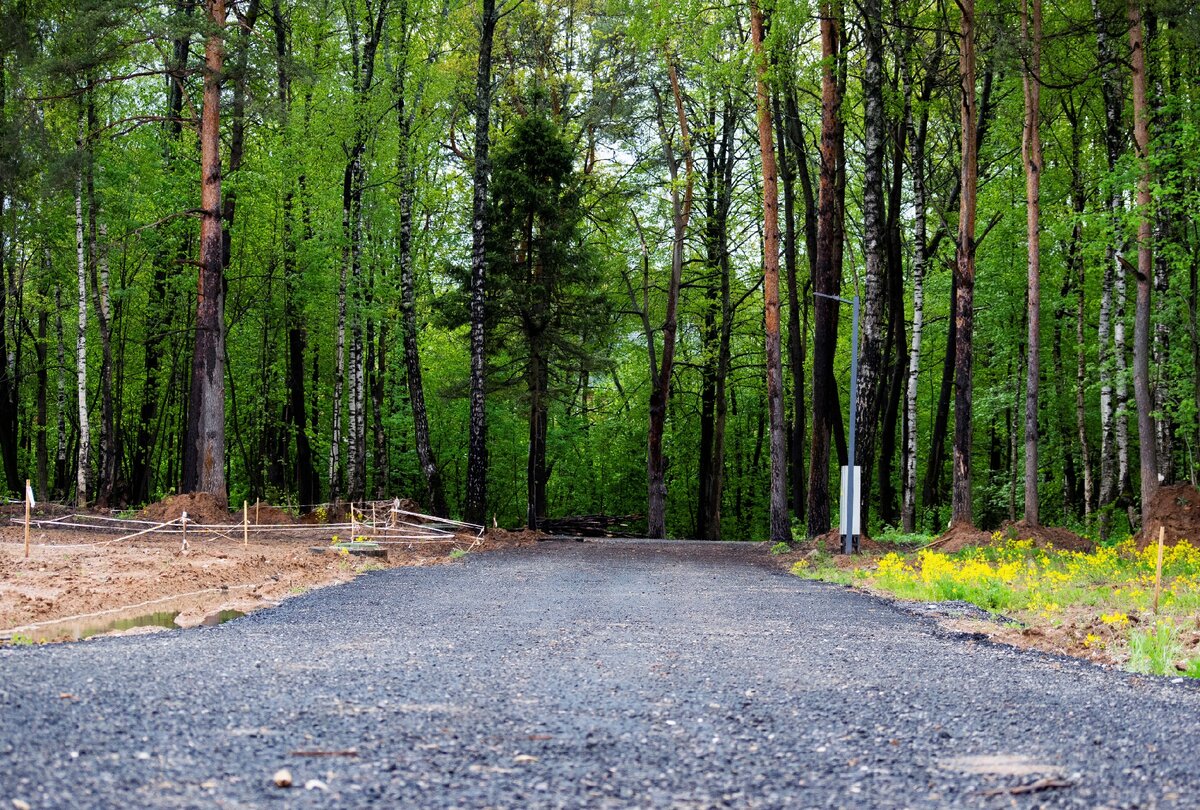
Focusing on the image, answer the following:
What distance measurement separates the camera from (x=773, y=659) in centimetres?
682

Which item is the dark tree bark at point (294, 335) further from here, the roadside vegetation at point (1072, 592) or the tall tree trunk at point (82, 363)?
the roadside vegetation at point (1072, 592)

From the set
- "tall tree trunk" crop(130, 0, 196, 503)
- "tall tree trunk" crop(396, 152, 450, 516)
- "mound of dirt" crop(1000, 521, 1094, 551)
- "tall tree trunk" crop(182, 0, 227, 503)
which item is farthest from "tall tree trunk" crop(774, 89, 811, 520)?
"tall tree trunk" crop(130, 0, 196, 503)

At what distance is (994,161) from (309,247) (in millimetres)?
19714

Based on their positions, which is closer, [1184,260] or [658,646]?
[658,646]

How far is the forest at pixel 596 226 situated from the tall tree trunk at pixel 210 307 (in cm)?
7

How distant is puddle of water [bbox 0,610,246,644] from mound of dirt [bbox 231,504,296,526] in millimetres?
12221

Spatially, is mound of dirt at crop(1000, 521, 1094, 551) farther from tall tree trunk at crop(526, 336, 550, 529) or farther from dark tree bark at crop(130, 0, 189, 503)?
dark tree bark at crop(130, 0, 189, 503)

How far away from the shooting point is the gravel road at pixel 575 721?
3.55m

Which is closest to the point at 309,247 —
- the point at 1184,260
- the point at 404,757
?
the point at 1184,260

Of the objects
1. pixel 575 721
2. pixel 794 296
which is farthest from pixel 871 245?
pixel 575 721

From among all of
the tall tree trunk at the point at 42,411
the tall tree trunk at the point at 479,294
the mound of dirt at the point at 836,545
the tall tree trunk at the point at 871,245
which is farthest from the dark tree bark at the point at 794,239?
the tall tree trunk at the point at 42,411

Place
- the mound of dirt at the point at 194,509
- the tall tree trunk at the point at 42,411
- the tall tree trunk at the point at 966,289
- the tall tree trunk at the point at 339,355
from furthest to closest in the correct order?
the tall tree trunk at the point at 42,411, the tall tree trunk at the point at 339,355, the tall tree trunk at the point at 966,289, the mound of dirt at the point at 194,509

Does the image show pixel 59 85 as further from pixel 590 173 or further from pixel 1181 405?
pixel 1181 405

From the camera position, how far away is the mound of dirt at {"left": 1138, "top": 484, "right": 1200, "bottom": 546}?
16.6m
